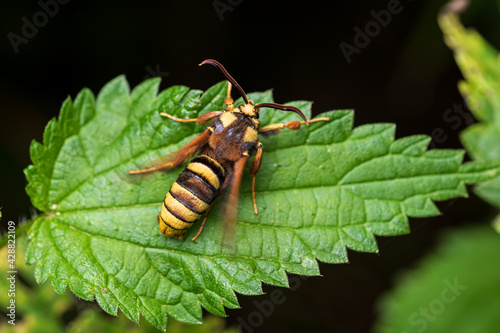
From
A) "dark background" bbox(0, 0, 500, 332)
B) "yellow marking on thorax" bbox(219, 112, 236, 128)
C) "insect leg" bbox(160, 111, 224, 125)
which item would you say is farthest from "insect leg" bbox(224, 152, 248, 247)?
"dark background" bbox(0, 0, 500, 332)

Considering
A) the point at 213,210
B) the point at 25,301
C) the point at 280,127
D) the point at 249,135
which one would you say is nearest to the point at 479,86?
the point at 280,127

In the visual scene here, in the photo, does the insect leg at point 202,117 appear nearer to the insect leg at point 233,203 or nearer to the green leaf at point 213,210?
the green leaf at point 213,210

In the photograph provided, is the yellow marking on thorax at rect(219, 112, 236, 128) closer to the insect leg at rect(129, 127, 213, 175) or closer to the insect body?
the insect body

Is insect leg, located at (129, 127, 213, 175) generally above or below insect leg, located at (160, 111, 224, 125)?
below

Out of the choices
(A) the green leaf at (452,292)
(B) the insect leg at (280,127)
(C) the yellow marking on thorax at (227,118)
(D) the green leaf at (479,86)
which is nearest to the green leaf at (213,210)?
(B) the insect leg at (280,127)

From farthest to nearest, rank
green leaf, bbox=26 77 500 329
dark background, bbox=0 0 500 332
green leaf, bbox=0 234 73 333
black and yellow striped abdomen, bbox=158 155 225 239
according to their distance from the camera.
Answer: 1. dark background, bbox=0 0 500 332
2. green leaf, bbox=0 234 73 333
3. green leaf, bbox=26 77 500 329
4. black and yellow striped abdomen, bbox=158 155 225 239

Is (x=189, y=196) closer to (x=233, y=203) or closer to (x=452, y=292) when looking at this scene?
(x=233, y=203)

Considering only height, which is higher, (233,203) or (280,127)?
(280,127)
